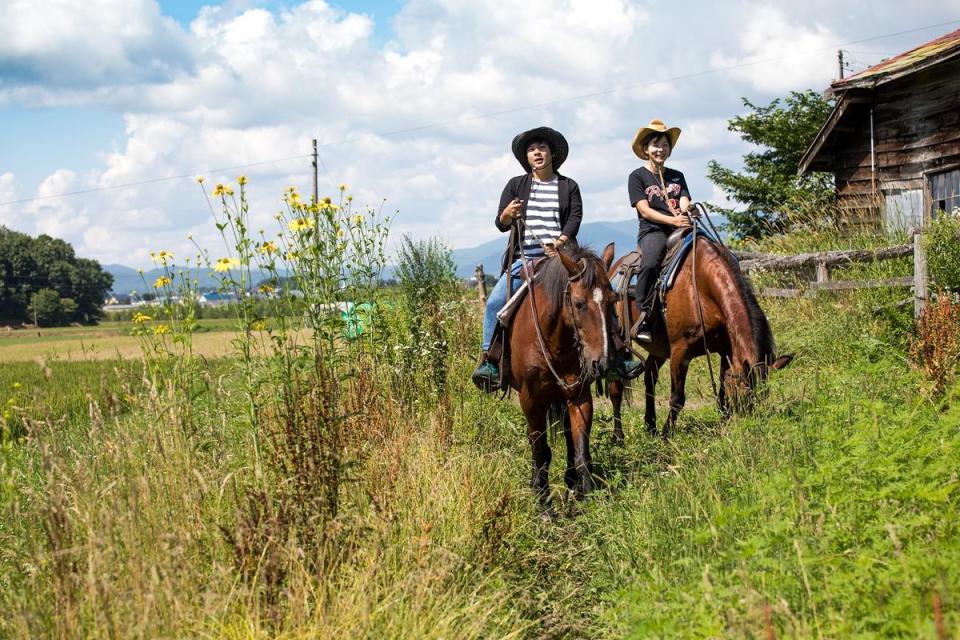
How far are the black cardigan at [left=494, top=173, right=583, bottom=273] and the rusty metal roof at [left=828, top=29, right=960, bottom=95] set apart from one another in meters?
9.91

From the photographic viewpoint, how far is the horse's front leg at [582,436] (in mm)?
6203

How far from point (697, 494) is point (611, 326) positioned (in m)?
1.32

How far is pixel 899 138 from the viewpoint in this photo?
16.5 metres

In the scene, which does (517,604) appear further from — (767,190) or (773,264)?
(767,190)

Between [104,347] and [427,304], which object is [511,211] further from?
[104,347]

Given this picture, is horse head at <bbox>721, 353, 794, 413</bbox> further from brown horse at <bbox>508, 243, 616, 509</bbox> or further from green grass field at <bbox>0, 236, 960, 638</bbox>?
brown horse at <bbox>508, 243, 616, 509</bbox>

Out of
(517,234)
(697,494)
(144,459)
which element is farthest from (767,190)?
→ (144,459)

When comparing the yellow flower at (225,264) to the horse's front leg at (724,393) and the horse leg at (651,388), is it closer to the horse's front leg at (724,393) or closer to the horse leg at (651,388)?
the horse's front leg at (724,393)

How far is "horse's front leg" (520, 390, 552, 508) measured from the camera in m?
6.51

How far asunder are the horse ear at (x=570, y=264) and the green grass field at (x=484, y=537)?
57.0 inches

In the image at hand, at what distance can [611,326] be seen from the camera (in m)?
5.86

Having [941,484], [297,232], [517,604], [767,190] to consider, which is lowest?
[517,604]

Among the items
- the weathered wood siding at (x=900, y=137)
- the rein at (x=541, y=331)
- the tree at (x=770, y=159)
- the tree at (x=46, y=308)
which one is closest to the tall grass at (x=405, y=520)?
the rein at (x=541, y=331)

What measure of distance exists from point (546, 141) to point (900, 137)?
11850 mm
